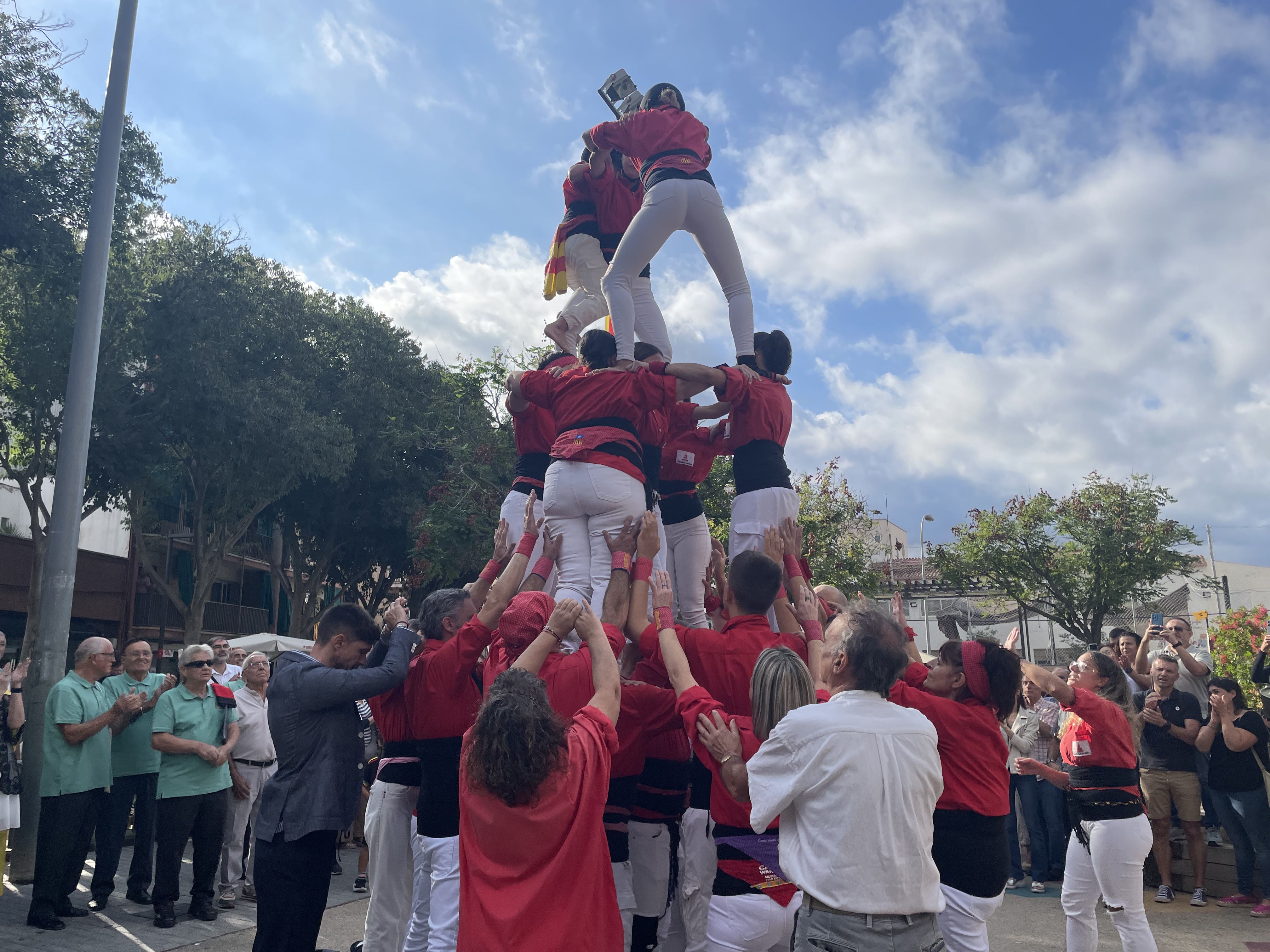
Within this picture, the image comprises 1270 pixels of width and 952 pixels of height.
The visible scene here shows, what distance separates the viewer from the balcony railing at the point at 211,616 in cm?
2955

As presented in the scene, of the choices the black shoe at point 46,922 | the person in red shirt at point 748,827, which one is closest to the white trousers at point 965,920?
the person in red shirt at point 748,827

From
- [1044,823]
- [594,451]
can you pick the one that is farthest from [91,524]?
[594,451]

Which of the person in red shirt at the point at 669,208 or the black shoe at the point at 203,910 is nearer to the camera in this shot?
the person in red shirt at the point at 669,208

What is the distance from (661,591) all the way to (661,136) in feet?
11.2

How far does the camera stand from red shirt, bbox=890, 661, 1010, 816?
12.6 ft

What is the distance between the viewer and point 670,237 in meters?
6.35

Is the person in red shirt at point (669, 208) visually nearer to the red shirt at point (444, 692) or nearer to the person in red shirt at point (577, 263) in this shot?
the person in red shirt at point (577, 263)

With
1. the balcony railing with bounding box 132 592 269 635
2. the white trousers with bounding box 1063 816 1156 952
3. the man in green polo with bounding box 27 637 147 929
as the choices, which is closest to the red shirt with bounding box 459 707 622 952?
the white trousers with bounding box 1063 816 1156 952

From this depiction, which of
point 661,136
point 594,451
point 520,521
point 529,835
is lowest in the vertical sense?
point 529,835

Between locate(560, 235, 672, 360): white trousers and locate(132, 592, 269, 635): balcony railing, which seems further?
locate(132, 592, 269, 635): balcony railing

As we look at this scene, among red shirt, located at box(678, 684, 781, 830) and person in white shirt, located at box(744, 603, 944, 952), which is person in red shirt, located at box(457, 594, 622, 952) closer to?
red shirt, located at box(678, 684, 781, 830)

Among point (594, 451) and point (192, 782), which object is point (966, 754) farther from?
point (192, 782)

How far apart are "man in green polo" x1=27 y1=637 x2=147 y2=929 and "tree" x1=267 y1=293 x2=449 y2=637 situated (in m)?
14.1

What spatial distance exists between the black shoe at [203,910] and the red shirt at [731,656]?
5.12 meters
